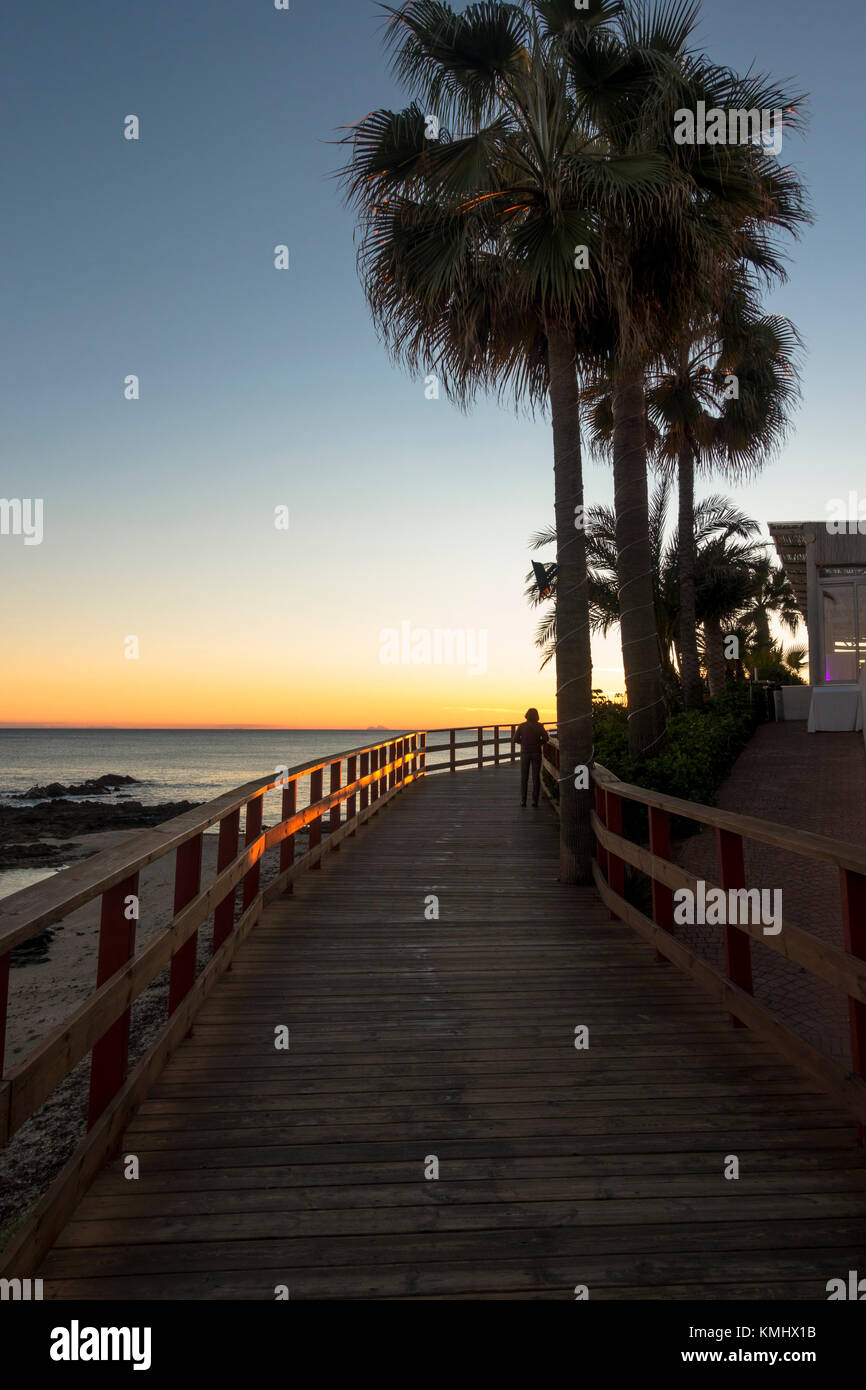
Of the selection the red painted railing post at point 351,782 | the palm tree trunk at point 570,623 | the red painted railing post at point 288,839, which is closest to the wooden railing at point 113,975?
the red painted railing post at point 288,839

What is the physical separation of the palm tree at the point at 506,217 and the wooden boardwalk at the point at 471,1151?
3.83 m

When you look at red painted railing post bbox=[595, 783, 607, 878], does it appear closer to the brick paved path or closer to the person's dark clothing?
the brick paved path

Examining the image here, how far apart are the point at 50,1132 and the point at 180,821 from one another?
15.4 ft

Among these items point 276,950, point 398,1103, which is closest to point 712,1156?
point 398,1103

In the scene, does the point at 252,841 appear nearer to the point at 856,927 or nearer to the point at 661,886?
the point at 661,886

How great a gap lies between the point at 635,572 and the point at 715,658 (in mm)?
13402

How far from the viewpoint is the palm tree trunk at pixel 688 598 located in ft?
65.3

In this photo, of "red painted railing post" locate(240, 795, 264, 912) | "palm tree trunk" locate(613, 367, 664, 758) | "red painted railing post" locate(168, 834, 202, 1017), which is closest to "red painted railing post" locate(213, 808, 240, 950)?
"red painted railing post" locate(240, 795, 264, 912)

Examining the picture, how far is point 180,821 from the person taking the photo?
4090 millimetres

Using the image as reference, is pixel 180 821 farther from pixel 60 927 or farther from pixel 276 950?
pixel 60 927

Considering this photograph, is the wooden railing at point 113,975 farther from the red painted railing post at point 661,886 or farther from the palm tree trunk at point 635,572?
the palm tree trunk at point 635,572

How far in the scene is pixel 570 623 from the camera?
834 cm

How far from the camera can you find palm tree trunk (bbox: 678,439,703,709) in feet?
65.3

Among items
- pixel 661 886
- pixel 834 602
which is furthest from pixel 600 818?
pixel 834 602
